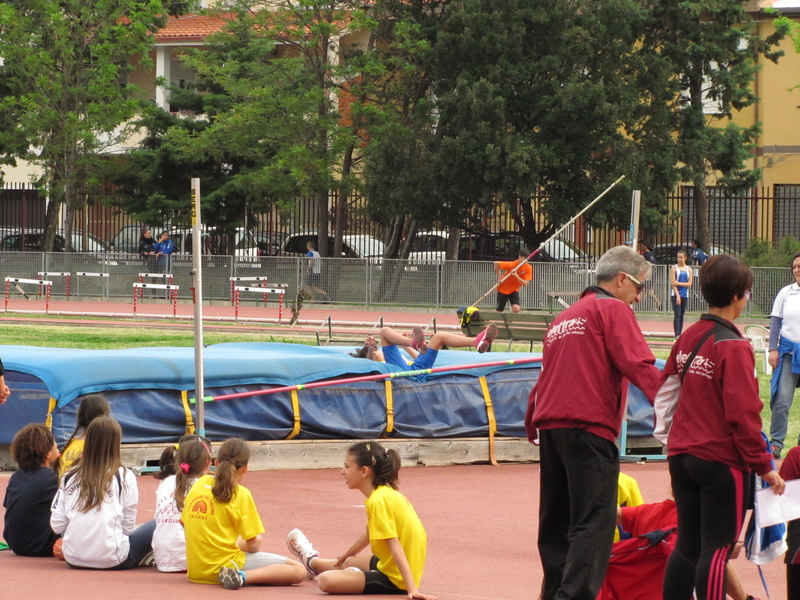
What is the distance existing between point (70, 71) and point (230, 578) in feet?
116

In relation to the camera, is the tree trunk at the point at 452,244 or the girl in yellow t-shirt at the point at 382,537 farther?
the tree trunk at the point at 452,244

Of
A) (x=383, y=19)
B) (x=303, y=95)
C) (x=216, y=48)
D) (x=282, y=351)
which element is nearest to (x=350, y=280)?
(x=303, y=95)

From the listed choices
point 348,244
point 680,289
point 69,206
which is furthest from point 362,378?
point 69,206

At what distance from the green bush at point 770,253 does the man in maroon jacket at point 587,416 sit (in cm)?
2724

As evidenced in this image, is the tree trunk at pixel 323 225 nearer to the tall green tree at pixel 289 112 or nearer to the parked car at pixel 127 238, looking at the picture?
the tall green tree at pixel 289 112

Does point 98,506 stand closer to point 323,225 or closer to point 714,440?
point 714,440

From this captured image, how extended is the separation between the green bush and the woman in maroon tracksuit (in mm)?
27393

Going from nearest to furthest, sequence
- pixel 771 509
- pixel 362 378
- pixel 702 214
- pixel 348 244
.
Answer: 1. pixel 771 509
2. pixel 362 378
3. pixel 702 214
4. pixel 348 244

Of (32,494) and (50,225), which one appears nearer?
(32,494)

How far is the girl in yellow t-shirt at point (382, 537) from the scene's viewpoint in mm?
6297

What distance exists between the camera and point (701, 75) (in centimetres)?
3731

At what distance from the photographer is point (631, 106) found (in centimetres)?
3356

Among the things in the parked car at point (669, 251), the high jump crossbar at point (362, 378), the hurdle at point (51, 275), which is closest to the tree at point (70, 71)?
the hurdle at point (51, 275)

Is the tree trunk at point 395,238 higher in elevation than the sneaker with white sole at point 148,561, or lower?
higher
